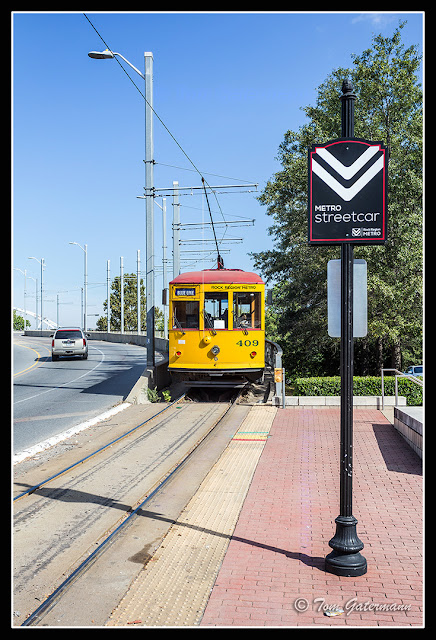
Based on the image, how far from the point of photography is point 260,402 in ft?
54.4

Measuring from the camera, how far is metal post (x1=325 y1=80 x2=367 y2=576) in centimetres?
530

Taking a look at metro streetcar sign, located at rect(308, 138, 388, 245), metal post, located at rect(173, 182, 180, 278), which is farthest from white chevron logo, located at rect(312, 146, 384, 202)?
metal post, located at rect(173, 182, 180, 278)

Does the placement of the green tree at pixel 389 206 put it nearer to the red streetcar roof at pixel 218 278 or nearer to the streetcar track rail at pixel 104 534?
the red streetcar roof at pixel 218 278

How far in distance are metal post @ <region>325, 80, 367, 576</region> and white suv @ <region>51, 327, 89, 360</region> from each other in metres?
30.3

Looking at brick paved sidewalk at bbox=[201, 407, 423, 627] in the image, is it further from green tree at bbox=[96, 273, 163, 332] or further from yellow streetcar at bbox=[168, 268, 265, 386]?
green tree at bbox=[96, 273, 163, 332]

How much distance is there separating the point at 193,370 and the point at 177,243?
1523 cm

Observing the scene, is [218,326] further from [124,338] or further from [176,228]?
[124,338]

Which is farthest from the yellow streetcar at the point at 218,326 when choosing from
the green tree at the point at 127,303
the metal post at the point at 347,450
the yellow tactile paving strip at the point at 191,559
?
the green tree at the point at 127,303

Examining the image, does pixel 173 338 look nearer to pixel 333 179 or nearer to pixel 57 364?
pixel 333 179

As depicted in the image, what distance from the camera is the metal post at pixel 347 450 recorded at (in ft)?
17.4

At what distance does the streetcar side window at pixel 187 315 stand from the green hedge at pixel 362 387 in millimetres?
3601

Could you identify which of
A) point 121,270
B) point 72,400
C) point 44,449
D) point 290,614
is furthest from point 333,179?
point 121,270

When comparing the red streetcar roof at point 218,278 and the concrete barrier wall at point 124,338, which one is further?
the concrete barrier wall at point 124,338

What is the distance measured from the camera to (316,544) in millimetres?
6039
